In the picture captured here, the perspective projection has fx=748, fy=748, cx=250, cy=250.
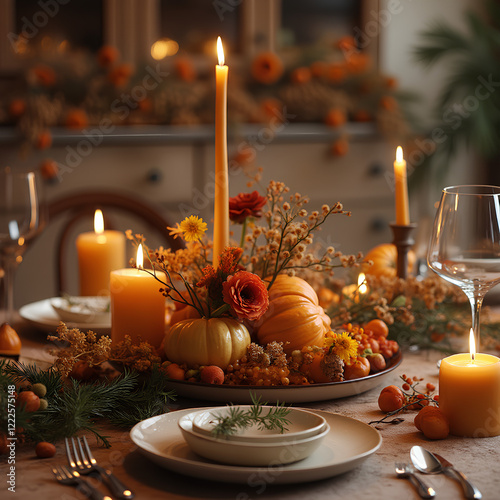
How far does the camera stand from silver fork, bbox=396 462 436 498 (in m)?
0.67

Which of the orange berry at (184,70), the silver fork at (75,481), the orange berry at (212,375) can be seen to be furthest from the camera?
the orange berry at (184,70)

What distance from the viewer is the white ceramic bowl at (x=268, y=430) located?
2.24ft

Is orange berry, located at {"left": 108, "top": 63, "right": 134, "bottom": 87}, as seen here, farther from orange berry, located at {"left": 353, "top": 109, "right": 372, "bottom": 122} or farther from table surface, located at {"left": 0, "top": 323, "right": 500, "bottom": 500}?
table surface, located at {"left": 0, "top": 323, "right": 500, "bottom": 500}

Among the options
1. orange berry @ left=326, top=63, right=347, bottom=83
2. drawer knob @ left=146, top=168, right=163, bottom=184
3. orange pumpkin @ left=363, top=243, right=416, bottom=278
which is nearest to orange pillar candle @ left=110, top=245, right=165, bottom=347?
orange pumpkin @ left=363, top=243, right=416, bottom=278

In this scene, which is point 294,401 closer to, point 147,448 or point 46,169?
point 147,448

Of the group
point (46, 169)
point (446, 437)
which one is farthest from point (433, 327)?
point (46, 169)

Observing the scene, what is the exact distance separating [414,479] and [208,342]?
0.30 metres

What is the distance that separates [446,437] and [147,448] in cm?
34

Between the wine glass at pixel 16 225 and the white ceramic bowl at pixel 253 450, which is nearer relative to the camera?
the white ceramic bowl at pixel 253 450

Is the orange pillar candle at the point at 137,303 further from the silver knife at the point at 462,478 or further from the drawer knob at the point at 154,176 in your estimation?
the drawer knob at the point at 154,176

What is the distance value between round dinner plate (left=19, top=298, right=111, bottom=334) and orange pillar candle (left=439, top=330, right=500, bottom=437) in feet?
1.94

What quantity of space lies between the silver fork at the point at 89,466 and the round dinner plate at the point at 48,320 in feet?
1.44

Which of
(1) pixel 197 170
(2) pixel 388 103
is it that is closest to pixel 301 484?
(1) pixel 197 170

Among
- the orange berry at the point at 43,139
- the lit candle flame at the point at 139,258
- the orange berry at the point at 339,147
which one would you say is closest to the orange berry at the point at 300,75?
the orange berry at the point at 339,147
